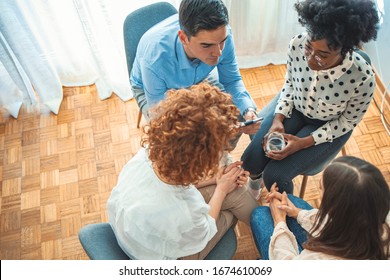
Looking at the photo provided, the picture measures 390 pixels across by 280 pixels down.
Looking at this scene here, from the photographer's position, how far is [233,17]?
234cm

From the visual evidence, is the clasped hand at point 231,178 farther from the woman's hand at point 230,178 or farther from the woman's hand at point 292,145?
the woman's hand at point 292,145

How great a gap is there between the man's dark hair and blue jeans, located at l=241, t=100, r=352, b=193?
1.83ft

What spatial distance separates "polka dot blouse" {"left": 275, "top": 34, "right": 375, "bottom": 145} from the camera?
55.3 inches

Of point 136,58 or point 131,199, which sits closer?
point 131,199

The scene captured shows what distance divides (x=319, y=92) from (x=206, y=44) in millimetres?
489

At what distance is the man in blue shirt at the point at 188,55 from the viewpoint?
1335 millimetres

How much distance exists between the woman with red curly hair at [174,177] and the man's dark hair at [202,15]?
28cm

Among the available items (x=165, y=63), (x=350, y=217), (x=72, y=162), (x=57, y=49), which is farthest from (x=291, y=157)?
(x=57, y=49)

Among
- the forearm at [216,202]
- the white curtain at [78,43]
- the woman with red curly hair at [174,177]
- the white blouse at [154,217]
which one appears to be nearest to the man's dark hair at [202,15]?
the woman with red curly hair at [174,177]

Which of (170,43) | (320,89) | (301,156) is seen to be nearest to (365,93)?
(320,89)

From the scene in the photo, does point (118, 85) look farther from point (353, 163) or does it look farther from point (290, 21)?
point (353, 163)

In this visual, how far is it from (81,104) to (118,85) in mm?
289

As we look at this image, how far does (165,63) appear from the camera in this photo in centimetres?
153

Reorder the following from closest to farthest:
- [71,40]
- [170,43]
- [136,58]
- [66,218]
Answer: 1. [170,43]
2. [136,58]
3. [66,218]
4. [71,40]
